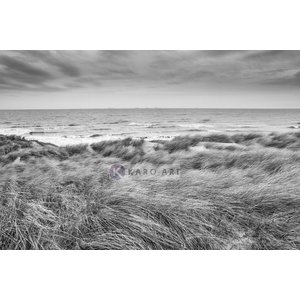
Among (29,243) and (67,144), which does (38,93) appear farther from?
(29,243)

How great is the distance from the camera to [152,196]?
269 centimetres

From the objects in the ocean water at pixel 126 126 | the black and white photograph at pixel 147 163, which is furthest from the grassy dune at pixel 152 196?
the ocean water at pixel 126 126

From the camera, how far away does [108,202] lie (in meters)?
2.60

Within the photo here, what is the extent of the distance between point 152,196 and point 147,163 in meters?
0.52

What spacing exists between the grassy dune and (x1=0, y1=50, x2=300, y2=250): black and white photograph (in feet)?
0.04

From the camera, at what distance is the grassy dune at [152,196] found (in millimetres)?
2355

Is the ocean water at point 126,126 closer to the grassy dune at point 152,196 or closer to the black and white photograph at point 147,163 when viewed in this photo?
the black and white photograph at point 147,163

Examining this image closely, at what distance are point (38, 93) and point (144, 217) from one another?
225 centimetres

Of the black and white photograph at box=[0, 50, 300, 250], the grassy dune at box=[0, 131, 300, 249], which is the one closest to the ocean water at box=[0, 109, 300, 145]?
the black and white photograph at box=[0, 50, 300, 250]

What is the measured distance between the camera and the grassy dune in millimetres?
2355

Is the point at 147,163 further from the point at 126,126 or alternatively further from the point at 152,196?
the point at 126,126

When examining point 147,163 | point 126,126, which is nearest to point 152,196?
point 147,163

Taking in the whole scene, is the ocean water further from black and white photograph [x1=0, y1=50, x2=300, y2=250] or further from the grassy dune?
the grassy dune
